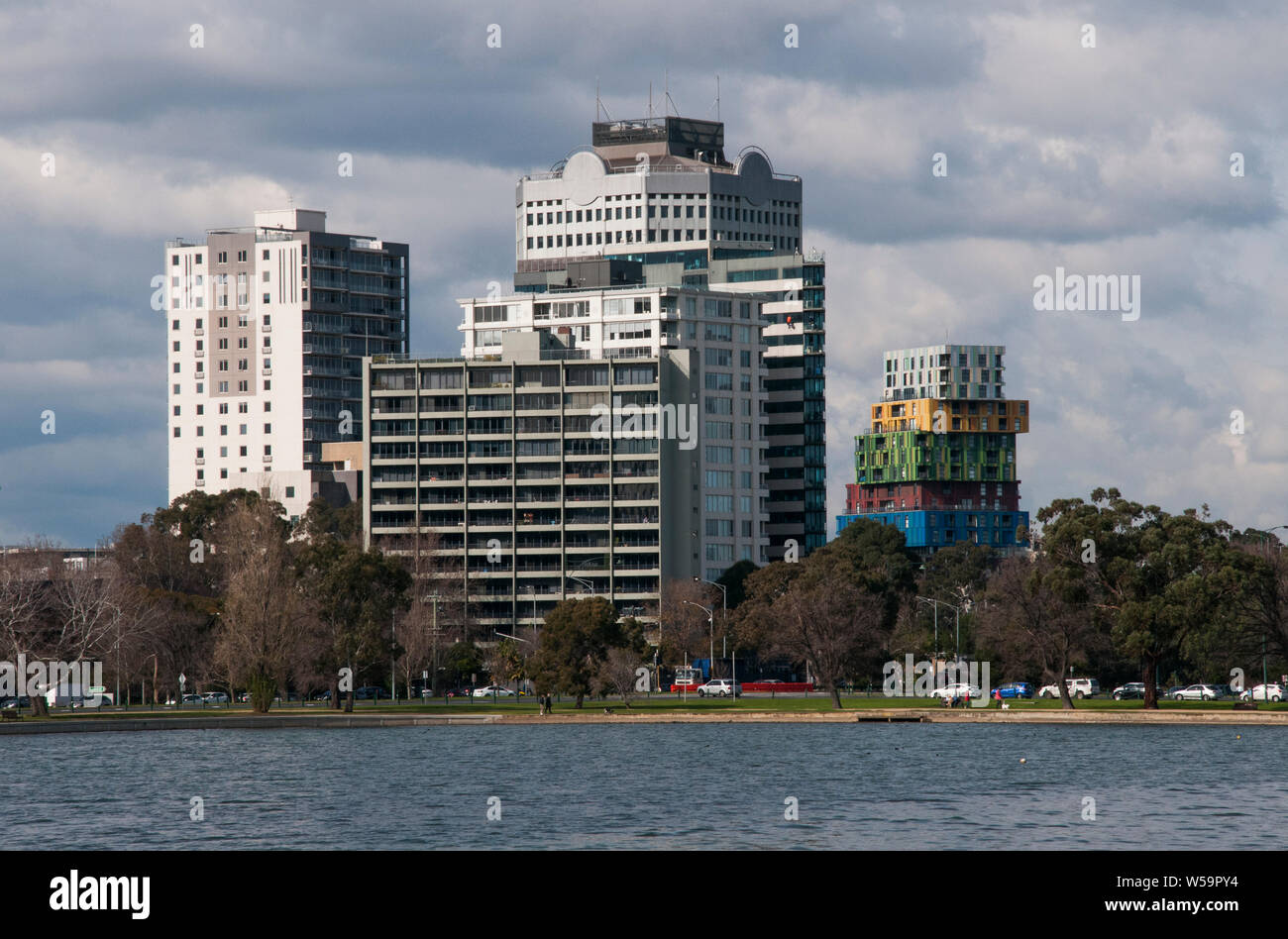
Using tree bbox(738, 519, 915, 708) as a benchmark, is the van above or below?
below

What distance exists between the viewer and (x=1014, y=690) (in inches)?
6038

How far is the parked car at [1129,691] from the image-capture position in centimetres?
14900

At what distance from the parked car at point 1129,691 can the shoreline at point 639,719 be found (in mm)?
32226

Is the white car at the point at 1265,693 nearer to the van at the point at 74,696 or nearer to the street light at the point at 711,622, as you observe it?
the street light at the point at 711,622

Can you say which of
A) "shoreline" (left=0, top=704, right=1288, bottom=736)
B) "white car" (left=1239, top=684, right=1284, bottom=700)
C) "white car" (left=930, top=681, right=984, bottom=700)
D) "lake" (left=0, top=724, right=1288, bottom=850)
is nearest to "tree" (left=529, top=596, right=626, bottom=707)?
"shoreline" (left=0, top=704, right=1288, bottom=736)

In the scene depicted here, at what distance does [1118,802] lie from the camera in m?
63.5

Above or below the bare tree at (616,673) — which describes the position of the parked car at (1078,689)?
below

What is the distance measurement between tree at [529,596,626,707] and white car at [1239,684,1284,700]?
48172mm

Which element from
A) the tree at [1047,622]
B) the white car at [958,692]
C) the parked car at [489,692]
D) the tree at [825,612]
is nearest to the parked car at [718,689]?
the tree at [825,612]

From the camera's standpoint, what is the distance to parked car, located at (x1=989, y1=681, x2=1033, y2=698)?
151 meters

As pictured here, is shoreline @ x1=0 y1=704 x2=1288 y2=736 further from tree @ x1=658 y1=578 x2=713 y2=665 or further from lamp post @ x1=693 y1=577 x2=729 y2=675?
lamp post @ x1=693 y1=577 x2=729 y2=675
